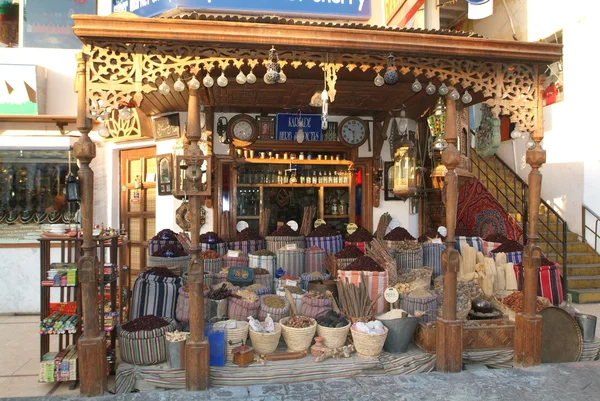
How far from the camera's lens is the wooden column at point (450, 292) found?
195 inches

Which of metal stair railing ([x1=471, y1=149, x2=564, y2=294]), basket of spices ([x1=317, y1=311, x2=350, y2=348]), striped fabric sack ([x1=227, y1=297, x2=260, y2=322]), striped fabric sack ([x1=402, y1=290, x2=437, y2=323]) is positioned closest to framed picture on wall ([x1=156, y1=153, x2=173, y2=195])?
striped fabric sack ([x1=227, y1=297, x2=260, y2=322])

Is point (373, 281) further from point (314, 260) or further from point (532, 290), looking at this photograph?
point (532, 290)

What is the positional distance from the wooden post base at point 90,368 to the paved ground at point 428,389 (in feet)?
0.39

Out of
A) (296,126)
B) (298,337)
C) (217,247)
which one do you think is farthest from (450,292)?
(296,126)

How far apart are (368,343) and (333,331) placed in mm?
402

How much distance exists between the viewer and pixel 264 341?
4.84m

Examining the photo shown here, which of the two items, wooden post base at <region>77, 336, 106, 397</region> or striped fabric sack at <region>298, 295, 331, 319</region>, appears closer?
wooden post base at <region>77, 336, 106, 397</region>

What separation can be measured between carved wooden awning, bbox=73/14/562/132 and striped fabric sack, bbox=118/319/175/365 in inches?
91.6

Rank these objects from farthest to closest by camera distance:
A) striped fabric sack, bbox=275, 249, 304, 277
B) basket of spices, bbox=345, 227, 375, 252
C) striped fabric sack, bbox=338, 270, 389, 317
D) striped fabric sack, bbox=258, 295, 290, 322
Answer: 1. basket of spices, bbox=345, 227, 375, 252
2. striped fabric sack, bbox=275, 249, 304, 277
3. striped fabric sack, bbox=338, 270, 389, 317
4. striped fabric sack, bbox=258, 295, 290, 322

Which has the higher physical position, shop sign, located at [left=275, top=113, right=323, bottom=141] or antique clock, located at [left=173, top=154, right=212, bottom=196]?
shop sign, located at [left=275, top=113, right=323, bottom=141]

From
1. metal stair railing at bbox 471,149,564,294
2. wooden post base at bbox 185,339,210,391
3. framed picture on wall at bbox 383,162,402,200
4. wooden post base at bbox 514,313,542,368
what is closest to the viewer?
wooden post base at bbox 185,339,210,391

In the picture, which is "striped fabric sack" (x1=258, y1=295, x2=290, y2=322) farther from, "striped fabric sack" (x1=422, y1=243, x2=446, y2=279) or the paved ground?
"striped fabric sack" (x1=422, y1=243, x2=446, y2=279)

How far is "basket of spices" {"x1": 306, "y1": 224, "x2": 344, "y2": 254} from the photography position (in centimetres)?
745

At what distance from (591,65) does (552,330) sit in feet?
24.3
